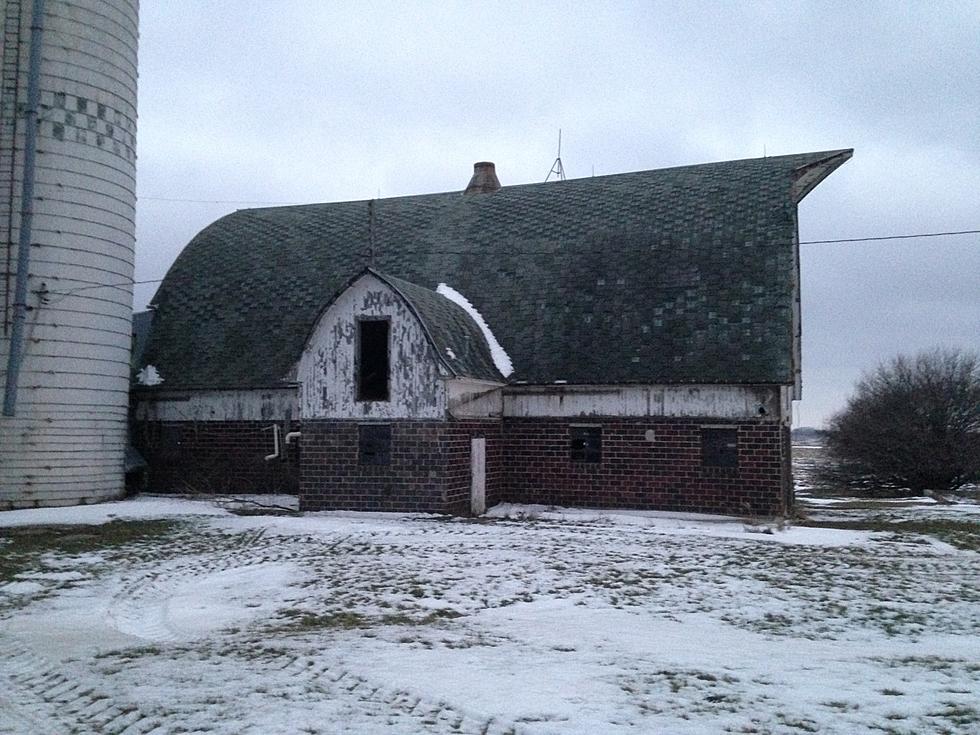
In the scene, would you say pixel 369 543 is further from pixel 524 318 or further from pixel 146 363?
pixel 146 363

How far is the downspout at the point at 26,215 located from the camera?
17828 millimetres

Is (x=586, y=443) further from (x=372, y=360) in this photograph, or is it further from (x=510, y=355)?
(x=372, y=360)

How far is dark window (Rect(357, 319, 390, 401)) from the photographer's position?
18.0 meters

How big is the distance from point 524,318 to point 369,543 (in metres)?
8.42

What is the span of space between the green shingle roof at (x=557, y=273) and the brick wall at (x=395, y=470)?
2.73m

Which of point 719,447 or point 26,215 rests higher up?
point 26,215

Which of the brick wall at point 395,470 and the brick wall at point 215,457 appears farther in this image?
the brick wall at point 215,457

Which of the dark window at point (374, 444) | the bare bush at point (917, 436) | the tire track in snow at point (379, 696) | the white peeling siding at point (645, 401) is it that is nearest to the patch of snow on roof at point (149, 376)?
the dark window at point (374, 444)

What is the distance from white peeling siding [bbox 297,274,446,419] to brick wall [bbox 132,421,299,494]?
3.21 metres

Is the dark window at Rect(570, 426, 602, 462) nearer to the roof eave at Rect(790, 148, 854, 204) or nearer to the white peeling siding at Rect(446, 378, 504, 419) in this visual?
the white peeling siding at Rect(446, 378, 504, 419)

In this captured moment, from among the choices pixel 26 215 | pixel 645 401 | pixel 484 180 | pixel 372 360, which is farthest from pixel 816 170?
pixel 26 215

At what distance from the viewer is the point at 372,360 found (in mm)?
19609

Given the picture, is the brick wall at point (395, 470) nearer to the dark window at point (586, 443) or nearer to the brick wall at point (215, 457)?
the dark window at point (586, 443)

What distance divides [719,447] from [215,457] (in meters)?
12.6
